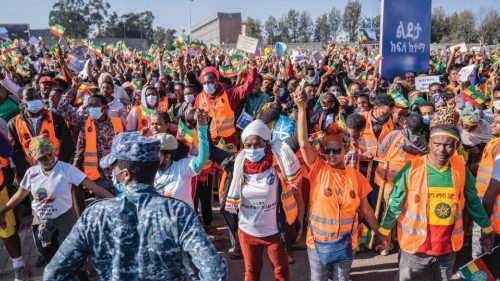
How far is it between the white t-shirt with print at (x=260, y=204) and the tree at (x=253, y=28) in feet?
221

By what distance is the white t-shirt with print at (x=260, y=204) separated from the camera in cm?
330

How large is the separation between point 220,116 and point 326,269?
3.27 m

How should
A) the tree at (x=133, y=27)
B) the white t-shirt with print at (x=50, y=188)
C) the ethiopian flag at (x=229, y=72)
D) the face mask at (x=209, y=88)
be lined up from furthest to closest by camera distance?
the tree at (x=133, y=27) < the ethiopian flag at (x=229, y=72) < the face mask at (x=209, y=88) < the white t-shirt with print at (x=50, y=188)

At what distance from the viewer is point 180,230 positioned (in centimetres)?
175

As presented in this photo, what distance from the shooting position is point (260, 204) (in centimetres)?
329

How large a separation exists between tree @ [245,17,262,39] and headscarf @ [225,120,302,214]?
67.3 metres

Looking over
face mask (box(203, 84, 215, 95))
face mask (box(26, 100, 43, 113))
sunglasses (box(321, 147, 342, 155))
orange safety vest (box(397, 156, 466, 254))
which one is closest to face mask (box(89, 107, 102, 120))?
face mask (box(26, 100, 43, 113))

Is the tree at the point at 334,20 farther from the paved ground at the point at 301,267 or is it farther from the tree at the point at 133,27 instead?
the paved ground at the point at 301,267

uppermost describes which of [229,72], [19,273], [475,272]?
[229,72]

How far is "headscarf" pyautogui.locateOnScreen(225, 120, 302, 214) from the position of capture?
325cm

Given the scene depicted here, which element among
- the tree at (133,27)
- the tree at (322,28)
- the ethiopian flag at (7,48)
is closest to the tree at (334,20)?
the tree at (322,28)

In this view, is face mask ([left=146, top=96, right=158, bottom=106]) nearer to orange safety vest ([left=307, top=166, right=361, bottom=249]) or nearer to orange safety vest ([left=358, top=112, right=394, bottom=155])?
orange safety vest ([left=358, top=112, right=394, bottom=155])

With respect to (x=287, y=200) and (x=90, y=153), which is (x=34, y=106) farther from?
(x=287, y=200)

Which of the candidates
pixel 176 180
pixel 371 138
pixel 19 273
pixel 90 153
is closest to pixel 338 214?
pixel 176 180
